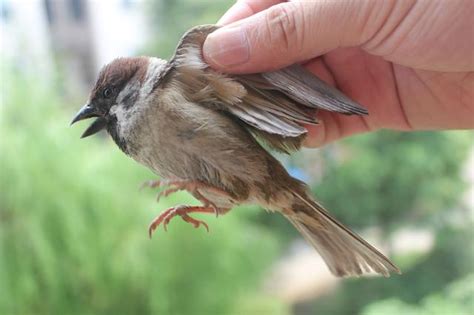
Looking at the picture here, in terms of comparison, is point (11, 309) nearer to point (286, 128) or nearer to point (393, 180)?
point (286, 128)

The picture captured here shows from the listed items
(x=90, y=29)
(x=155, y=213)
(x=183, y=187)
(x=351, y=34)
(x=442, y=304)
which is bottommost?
(x=442, y=304)

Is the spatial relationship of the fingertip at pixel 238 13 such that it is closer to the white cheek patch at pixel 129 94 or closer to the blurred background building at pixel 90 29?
the white cheek patch at pixel 129 94

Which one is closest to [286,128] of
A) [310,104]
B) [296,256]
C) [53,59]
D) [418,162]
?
[310,104]

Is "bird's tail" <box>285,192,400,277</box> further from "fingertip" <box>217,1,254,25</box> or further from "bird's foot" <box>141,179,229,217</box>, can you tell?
"fingertip" <box>217,1,254,25</box>

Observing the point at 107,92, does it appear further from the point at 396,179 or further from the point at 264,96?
the point at 396,179

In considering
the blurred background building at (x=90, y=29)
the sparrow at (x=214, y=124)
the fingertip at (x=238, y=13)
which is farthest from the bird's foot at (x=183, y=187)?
the blurred background building at (x=90, y=29)

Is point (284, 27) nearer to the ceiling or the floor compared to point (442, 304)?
nearer to the ceiling

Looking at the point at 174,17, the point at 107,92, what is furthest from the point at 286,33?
the point at 174,17
